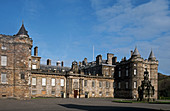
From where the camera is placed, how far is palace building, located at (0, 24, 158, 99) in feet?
123

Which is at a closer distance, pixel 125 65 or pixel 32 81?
pixel 32 81

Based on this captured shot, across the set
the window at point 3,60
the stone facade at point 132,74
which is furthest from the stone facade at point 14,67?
the stone facade at point 132,74

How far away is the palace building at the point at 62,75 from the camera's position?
37.4 m

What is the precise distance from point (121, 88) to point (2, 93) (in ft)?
106

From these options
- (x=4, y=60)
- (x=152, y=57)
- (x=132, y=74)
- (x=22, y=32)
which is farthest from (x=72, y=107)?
(x=152, y=57)

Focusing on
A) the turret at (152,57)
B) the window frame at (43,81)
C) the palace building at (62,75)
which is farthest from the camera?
the turret at (152,57)

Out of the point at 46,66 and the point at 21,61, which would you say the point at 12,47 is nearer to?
the point at 21,61

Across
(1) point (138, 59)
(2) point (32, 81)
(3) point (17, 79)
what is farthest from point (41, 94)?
(1) point (138, 59)

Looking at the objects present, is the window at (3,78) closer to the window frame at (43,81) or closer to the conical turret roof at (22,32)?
the conical turret roof at (22,32)

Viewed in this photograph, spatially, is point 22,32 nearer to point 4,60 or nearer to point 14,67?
point 4,60

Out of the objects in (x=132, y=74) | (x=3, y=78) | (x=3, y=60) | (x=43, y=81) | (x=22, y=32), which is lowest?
(x=43, y=81)

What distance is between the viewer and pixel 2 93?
3612cm

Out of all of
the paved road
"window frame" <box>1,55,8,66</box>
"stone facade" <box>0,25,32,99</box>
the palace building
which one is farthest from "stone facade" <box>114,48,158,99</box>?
"window frame" <box>1,55,8,66</box>

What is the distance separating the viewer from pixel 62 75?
5219cm
